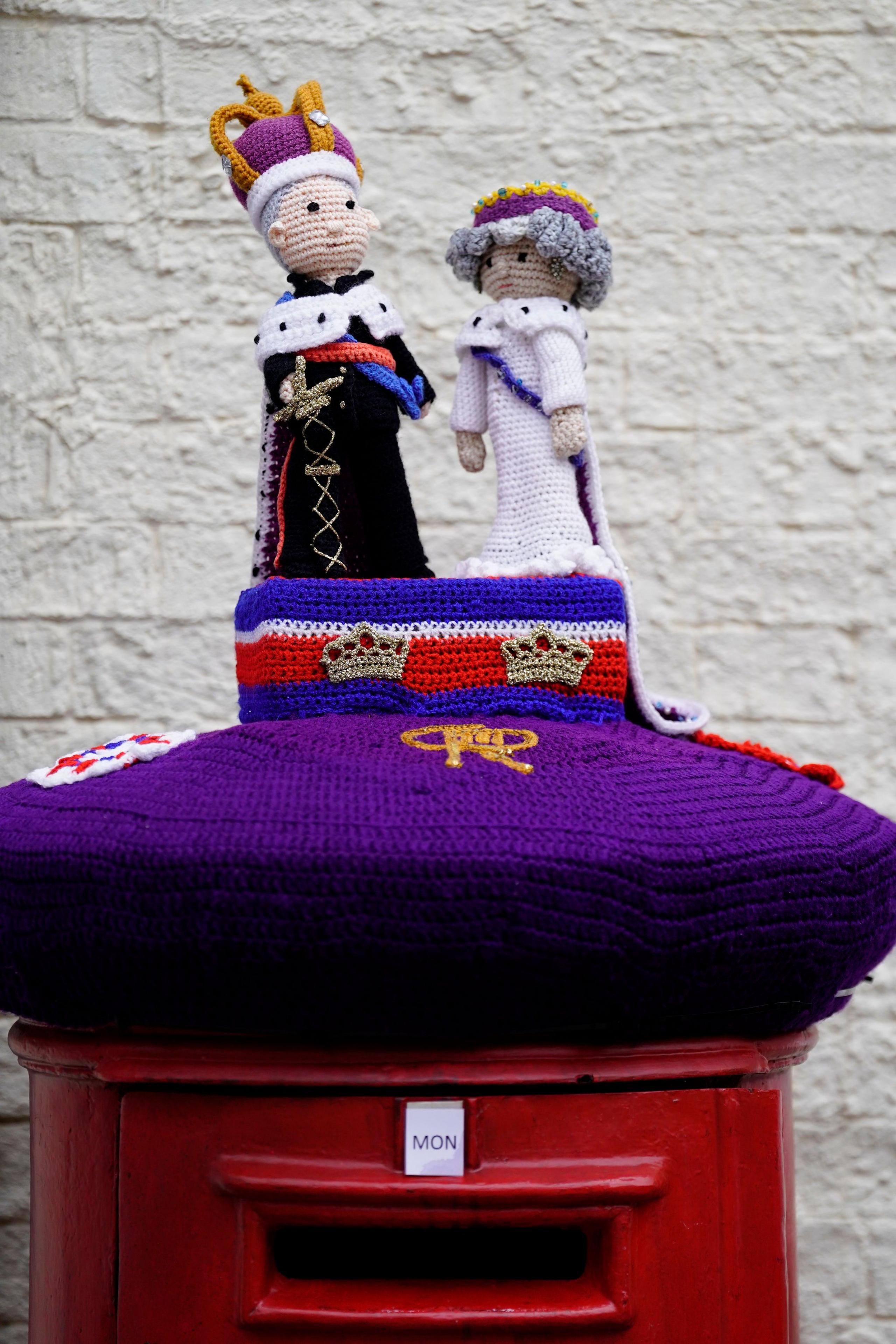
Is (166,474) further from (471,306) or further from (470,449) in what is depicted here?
(470,449)

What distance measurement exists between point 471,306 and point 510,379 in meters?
0.79

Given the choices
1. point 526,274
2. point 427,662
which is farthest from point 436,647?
point 526,274

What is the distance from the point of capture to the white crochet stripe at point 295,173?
1.20 m

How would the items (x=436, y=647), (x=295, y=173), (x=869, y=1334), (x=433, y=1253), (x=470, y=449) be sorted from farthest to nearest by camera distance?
1. (x=869, y=1334)
2. (x=470, y=449)
3. (x=295, y=173)
4. (x=436, y=647)
5. (x=433, y=1253)

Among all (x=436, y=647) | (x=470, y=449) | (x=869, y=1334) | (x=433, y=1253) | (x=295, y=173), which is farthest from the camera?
(x=869, y=1334)

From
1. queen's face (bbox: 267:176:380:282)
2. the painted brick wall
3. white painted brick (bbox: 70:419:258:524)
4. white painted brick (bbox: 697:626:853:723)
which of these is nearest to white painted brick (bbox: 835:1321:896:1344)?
the painted brick wall

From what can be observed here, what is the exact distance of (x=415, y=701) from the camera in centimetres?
109

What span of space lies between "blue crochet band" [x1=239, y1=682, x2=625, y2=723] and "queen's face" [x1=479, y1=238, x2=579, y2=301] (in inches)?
15.5

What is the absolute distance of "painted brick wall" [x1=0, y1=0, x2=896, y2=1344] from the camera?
1975mm

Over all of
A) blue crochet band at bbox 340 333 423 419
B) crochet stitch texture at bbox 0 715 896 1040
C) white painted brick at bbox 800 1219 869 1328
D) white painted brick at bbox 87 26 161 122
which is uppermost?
white painted brick at bbox 87 26 161 122

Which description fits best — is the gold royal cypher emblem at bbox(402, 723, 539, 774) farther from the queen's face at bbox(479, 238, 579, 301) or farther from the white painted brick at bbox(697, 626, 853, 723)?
the white painted brick at bbox(697, 626, 853, 723)

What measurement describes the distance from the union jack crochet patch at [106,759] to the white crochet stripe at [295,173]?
48cm

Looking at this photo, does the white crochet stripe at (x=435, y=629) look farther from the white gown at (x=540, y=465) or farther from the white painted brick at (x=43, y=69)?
the white painted brick at (x=43, y=69)

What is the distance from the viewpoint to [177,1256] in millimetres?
849
